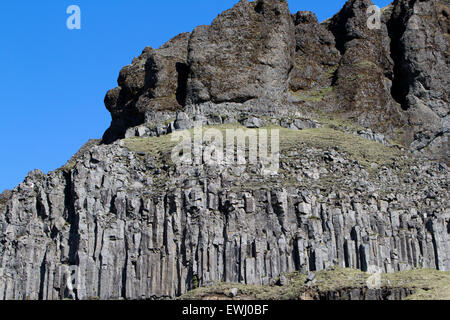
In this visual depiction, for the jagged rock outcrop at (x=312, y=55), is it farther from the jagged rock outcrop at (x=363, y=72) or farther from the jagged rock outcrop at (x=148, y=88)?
the jagged rock outcrop at (x=148, y=88)

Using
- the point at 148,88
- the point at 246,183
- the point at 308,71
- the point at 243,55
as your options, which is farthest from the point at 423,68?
the point at 246,183

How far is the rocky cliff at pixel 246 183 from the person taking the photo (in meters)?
96.3

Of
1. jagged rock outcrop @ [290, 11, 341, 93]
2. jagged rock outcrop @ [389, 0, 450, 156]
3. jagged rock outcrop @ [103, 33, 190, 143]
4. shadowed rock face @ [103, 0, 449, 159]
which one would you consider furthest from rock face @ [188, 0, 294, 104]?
jagged rock outcrop @ [389, 0, 450, 156]

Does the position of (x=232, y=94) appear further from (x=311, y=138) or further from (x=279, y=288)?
(x=279, y=288)

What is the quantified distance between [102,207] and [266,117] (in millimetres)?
23501

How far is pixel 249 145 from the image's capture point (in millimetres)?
108750

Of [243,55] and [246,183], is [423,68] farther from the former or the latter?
[246,183]

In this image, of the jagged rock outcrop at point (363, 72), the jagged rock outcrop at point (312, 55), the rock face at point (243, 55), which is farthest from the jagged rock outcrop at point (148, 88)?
the jagged rock outcrop at point (363, 72)

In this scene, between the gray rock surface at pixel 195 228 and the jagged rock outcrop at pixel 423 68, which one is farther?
the jagged rock outcrop at pixel 423 68

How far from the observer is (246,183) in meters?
101

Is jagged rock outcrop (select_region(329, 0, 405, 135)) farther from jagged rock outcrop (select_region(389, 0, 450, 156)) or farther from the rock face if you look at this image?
the rock face

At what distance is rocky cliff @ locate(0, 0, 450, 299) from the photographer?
96312 millimetres

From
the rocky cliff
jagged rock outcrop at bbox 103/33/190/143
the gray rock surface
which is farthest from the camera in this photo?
jagged rock outcrop at bbox 103/33/190/143

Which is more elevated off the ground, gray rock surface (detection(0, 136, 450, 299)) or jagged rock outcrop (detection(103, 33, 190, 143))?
jagged rock outcrop (detection(103, 33, 190, 143))
